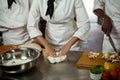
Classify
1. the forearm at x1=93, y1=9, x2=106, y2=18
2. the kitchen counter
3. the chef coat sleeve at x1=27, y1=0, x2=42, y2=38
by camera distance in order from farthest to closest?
the forearm at x1=93, y1=9, x2=106, y2=18, the chef coat sleeve at x1=27, y1=0, x2=42, y2=38, the kitchen counter

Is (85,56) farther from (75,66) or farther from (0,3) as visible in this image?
(0,3)

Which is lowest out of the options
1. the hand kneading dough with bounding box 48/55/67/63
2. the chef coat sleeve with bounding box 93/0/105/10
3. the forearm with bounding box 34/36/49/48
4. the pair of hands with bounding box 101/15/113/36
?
the hand kneading dough with bounding box 48/55/67/63

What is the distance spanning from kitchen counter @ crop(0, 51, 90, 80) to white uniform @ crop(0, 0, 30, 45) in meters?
0.68

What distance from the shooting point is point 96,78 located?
1342mm

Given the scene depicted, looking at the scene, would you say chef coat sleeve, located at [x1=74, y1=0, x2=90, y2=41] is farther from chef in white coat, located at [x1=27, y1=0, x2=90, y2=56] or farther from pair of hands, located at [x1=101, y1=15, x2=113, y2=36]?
pair of hands, located at [x1=101, y1=15, x2=113, y2=36]

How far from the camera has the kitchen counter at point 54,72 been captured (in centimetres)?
144

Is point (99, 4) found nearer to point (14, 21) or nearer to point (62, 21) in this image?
point (62, 21)

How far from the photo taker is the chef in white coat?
6.16 feet

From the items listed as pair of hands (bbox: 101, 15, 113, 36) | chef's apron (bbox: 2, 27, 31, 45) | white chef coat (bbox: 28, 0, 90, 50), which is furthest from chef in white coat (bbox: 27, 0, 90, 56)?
Answer: chef's apron (bbox: 2, 27, 31, 45)

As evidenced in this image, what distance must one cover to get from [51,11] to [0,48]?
509 millimetres

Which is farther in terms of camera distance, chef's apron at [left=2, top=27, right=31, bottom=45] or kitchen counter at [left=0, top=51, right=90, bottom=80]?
chef's apron at [left=2, top=27, right=31, bottom=45]

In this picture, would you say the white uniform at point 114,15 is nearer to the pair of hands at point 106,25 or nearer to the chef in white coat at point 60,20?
the pair of hands at point 106,25

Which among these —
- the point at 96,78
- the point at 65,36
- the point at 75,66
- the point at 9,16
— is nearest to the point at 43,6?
the point at 65,36

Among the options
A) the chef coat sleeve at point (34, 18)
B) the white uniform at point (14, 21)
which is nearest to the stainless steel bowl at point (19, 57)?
the chef coat sleeve at point (34, 18)
